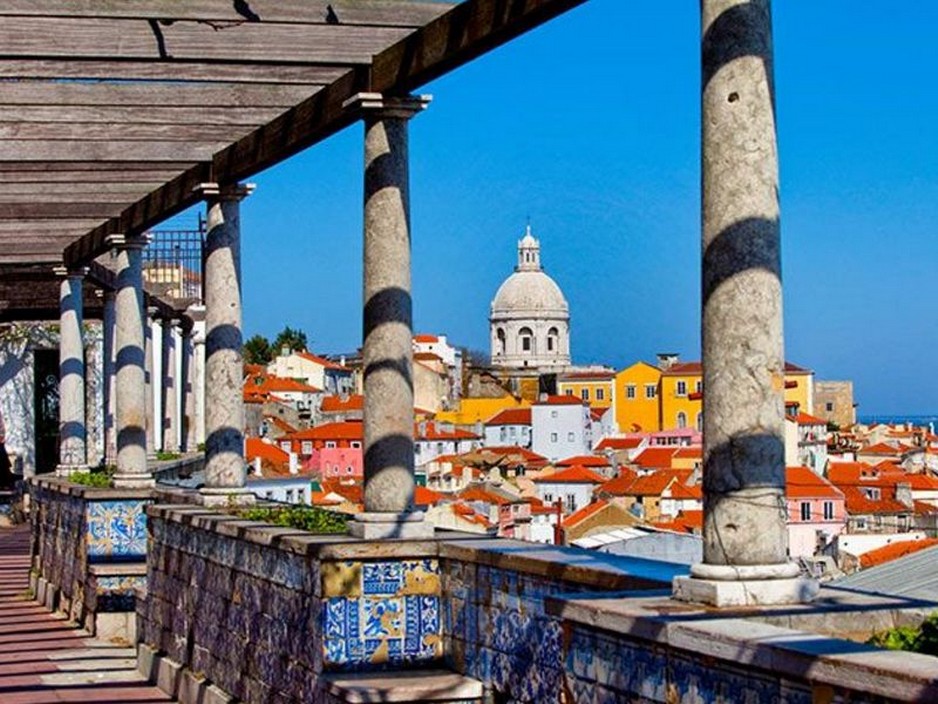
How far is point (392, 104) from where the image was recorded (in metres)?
8.85

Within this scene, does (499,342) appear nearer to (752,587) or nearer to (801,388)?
(801,388)

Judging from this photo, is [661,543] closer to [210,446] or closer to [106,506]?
[210,446]

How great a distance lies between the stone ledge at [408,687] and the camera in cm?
753

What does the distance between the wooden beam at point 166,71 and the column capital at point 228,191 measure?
225cm

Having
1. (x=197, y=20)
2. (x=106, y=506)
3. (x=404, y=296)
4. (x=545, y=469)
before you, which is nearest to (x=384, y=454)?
(x=404, y=296)

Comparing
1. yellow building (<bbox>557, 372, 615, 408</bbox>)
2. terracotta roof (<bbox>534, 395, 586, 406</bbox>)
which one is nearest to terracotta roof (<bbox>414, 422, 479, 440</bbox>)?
terracotta roof (<bbox>534, 395, 586, 406</bbox>)

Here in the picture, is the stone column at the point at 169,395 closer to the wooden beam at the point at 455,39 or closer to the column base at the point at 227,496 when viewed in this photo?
the column base at the point at 227,496

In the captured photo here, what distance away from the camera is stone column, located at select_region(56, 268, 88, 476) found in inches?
760

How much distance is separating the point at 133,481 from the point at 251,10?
7.63m

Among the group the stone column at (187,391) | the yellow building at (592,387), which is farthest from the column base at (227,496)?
the yellow building at (592,387)

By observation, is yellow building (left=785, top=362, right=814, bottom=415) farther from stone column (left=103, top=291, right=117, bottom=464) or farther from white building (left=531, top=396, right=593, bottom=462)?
stone column (left=103, top=291, right=117, bottom=464)

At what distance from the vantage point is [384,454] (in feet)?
28.8

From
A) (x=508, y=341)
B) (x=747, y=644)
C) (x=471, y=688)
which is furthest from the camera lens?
(x=508, y=341)

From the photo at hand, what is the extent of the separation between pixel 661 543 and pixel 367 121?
4.26 m
